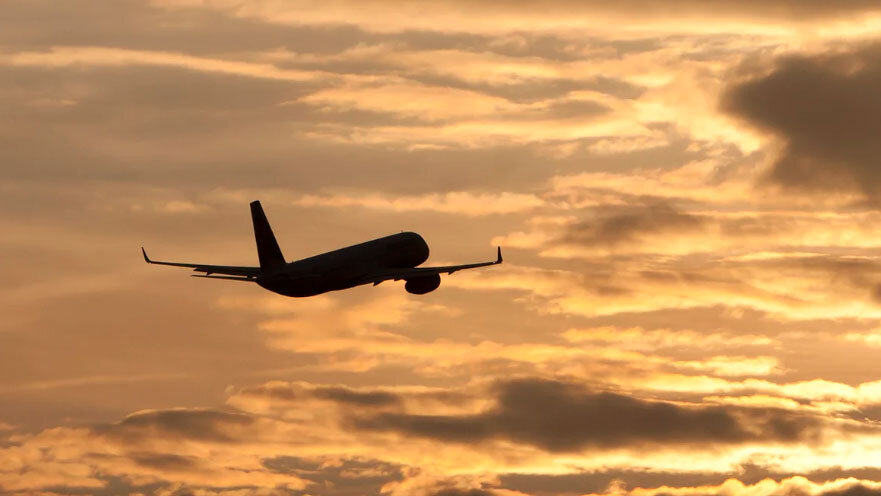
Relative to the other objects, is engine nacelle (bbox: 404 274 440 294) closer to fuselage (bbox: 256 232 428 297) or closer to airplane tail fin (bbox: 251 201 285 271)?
fuselage (bbox: 256 232 428 297)

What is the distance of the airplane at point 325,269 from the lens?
132 m

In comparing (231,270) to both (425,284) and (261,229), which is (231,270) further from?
(425,284)

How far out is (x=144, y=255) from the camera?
126250mm

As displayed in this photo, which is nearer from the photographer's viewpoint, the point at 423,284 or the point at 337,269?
the point at 337,269

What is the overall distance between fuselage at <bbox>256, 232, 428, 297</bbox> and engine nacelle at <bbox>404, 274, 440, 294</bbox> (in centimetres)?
351

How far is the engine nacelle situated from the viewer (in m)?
142

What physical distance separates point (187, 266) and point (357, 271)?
1892 centimetres

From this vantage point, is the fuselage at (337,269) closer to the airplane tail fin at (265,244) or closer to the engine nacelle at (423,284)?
Answer: the airplane tail fin at (265,244)

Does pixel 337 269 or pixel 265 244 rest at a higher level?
pixel 265 244

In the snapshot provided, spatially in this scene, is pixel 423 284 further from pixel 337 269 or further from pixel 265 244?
pixel 265 244

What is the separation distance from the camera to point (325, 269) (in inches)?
5256

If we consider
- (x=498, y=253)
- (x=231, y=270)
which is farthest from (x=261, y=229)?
(x=498, y=253)

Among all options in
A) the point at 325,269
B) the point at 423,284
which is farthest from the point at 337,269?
the point at 423,284

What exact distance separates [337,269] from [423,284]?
41.4 feet
